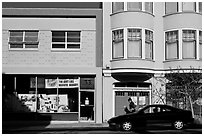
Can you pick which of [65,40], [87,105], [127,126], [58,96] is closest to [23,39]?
[65,40]

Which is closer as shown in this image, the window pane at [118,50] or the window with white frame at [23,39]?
the window pane at [118,50]

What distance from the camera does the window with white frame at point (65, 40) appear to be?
23.1m

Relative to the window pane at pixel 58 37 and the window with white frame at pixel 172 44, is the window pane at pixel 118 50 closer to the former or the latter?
the window with white frame at pixel 172 44

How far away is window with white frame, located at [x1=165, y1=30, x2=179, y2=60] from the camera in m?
23.0

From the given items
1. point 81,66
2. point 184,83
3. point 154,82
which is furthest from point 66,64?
point 184,83

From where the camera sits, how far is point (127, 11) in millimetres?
22594

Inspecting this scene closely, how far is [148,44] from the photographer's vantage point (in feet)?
76.2

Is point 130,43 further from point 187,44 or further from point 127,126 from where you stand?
point 127,126

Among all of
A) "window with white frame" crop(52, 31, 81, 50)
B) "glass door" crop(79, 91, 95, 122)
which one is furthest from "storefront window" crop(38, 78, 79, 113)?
"window with white frame" crop(52, 31, 81, 50)

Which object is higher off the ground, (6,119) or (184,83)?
(184,83)

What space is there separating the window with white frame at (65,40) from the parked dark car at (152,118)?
6.58 meters

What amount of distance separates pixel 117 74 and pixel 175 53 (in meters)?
3.87

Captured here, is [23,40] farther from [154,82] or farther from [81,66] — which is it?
[154,82]

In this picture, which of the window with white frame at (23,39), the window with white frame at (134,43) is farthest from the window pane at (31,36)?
the window with white frame at (134,43)
